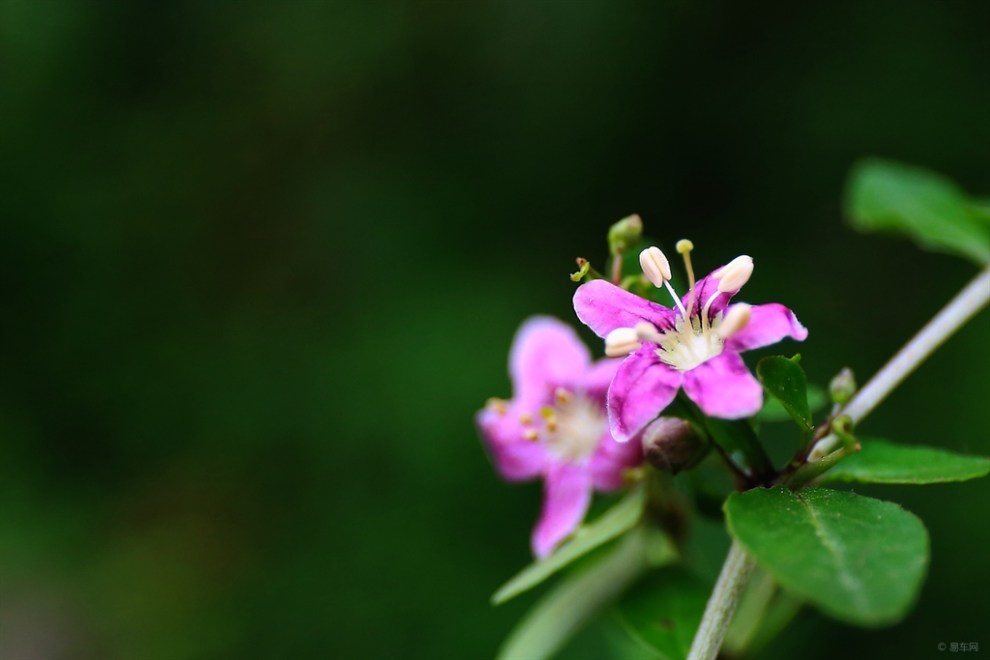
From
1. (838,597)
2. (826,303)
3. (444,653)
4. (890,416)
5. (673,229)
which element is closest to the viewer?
(838,597)

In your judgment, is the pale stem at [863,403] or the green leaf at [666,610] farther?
the green leaf at [666,610]

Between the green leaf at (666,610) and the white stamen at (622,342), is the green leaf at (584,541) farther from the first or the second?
the white stamen at (622,342)

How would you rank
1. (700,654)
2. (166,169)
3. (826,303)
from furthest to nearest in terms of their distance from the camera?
1. (166,169)
2. (826,303)
3. (700,654)

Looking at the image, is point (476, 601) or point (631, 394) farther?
point (476, 601)

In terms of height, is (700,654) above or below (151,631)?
below

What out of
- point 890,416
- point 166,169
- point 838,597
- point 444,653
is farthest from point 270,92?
point 838,597

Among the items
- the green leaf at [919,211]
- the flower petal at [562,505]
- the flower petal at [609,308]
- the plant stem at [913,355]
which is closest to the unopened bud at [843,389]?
the plant stem at [913,355]

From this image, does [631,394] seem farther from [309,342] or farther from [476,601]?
[309,342]
